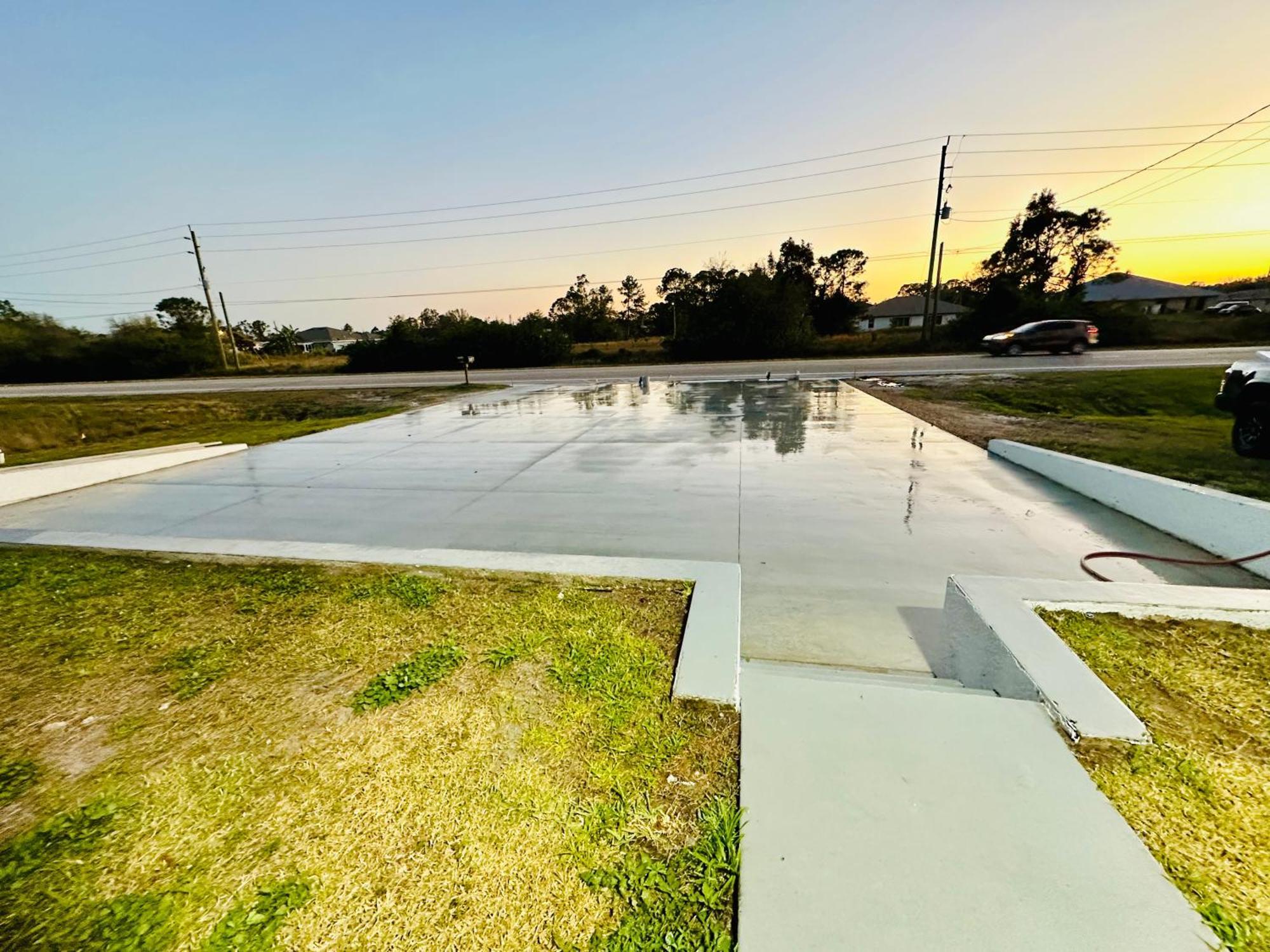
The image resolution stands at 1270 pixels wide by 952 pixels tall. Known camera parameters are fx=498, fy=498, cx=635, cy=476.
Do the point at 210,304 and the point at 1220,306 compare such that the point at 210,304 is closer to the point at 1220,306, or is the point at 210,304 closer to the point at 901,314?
the point at 901,314

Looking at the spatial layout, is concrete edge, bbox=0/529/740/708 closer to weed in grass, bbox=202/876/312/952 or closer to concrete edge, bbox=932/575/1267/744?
concrete edge, bbox=932/575/1267/744

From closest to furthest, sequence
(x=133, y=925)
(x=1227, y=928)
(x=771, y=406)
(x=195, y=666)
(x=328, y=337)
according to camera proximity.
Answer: (x=1227, y=928) → (x=133, y=925) → (x=195, y=666) → (x=771, y=406) → (x=328, y=337)

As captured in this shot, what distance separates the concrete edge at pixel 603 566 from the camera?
2049 mm

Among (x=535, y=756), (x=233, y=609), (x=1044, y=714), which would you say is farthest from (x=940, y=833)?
(x=233, y=609)

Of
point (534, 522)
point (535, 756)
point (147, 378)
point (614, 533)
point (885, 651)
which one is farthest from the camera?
point (147, 378)

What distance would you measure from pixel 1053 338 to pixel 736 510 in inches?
877

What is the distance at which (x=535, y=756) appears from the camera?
1738mm

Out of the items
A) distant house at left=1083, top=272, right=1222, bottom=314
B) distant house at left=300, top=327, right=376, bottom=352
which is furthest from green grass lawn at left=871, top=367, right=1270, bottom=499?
distant house at left=300, top=327, right=376, bottom=352

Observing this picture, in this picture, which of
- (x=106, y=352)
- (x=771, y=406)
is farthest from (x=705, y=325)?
(x=106, y=352)

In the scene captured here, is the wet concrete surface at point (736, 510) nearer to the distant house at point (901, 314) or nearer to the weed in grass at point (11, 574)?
the weed in grass at point (11, 574)

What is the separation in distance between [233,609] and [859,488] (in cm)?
508

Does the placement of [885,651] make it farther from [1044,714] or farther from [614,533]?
[614,533]

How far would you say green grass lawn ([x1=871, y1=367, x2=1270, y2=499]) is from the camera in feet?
17.3

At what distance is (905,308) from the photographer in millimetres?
50125
